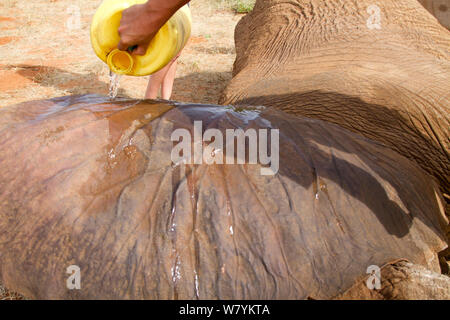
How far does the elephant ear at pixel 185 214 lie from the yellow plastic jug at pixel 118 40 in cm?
45

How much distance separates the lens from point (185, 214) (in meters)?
1.54

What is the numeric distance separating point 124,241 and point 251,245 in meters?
0.42

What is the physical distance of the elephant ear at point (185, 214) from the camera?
1.48 metres

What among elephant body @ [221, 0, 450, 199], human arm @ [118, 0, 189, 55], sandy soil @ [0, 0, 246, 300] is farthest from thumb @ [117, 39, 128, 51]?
sandy soil @ [0, 0, 246, 300]

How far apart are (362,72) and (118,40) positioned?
4.08 feet

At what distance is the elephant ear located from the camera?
1.48m

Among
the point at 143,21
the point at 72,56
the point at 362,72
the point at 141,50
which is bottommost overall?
the point at 72,56

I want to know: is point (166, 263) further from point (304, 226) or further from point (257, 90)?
point (257, 90)

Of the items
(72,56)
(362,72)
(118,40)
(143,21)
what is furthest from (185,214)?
(72,56)

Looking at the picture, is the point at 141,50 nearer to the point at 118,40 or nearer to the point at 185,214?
the point at 118,40

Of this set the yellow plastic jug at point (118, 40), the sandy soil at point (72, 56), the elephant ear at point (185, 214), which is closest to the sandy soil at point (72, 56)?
the sandy soil at point (72, 56)

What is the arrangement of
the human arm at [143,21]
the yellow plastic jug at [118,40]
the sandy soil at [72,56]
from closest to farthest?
the human arm at [143,21] → the yellow plastic jug at [118,40] → the sandy soil at [72,56]

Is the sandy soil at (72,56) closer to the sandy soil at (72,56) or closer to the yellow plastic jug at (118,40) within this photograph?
the sandy soil at (72,56)
